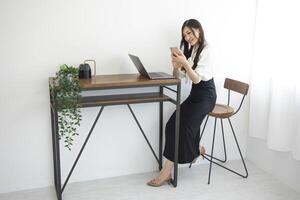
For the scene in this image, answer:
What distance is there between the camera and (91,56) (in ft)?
8.67

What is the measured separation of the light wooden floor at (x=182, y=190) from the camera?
8.54 ft

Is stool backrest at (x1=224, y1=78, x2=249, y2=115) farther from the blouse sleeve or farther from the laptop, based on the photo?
the laptop

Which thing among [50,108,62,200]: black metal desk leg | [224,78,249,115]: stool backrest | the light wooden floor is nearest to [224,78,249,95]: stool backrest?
[224,78,249,115]: stool backrest

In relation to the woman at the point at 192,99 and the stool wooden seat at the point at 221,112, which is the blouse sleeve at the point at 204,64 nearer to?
the woman at the point at 192,99

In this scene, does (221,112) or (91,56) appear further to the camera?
(221,112)

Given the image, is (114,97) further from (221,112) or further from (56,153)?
(221,112)
